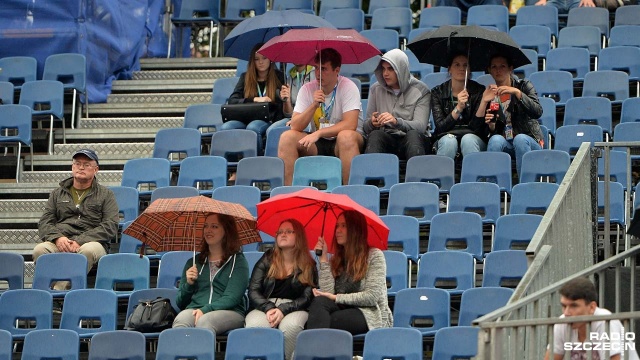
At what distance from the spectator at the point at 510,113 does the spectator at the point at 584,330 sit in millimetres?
4204

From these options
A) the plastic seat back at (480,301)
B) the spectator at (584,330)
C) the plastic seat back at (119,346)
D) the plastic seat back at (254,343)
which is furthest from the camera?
the plastic seat back at (480,301)

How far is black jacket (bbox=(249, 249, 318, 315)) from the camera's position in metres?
9.30

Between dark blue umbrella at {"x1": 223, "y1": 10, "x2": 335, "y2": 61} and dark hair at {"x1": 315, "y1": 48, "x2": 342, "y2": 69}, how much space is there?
123 cm

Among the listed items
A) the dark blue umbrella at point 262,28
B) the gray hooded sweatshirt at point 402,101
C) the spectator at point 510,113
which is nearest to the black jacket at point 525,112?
the spectator at point 510,113

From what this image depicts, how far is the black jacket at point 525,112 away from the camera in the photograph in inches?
445

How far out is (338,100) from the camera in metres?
11.8

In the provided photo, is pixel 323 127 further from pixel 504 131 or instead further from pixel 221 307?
pixel 221 307

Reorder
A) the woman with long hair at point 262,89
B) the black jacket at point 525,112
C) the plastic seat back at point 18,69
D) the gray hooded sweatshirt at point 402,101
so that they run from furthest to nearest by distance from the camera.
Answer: the plastic seat back at point 18,69
the woman with long hair at point 262,89
the gray hooded sweatshirt at point 402,101
the black jacket at point 525,112

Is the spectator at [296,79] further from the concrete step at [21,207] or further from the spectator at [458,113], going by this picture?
the concrete step at [21,207]

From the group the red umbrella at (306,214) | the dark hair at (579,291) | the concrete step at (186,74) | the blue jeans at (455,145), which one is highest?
the concrete step at (186,74)

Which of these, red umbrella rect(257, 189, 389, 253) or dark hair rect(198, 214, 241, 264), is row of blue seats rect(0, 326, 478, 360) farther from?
red umbrella rect(257, 189, 389, 253)

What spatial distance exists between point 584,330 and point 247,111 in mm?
5893

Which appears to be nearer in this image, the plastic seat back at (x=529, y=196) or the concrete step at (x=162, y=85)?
the plastic seat back at (x=529, y=196)

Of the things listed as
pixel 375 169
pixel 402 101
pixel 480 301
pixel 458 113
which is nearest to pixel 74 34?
pixel 402 101
